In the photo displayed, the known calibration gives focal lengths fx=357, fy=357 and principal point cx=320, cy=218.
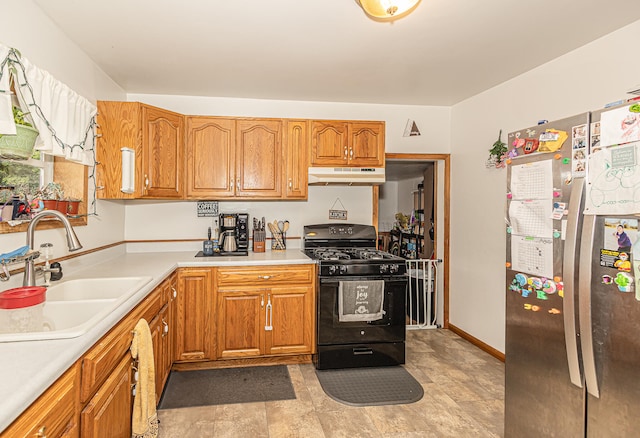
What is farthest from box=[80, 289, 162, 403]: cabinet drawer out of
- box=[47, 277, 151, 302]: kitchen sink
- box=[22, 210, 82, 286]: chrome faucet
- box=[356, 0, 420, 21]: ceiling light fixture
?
box=[356, 0, 420, 21]: ceiling light fixture

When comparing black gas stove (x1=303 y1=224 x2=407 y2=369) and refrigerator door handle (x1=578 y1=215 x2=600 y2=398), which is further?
black gas stove (x1=303 y1=224 x2=407 y2=369)

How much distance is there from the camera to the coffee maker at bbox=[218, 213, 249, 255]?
3.38 meters

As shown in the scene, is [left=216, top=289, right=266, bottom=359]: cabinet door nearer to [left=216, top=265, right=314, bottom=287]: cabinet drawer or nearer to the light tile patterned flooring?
[left=216, top=265, right=314, bottom=287]: cabinet drawer

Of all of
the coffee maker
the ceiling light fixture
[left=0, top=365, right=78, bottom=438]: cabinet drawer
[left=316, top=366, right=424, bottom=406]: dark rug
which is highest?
the ceiling light fixture

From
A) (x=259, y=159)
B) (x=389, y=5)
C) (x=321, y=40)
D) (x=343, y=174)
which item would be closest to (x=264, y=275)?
(x=259, y=159)

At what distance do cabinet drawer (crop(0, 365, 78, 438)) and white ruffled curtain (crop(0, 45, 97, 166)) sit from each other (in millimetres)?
1042

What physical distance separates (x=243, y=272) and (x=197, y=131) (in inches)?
52.6

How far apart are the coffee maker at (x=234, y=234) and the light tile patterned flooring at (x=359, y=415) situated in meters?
1.26

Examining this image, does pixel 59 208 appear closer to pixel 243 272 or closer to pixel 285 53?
pixel 243 272

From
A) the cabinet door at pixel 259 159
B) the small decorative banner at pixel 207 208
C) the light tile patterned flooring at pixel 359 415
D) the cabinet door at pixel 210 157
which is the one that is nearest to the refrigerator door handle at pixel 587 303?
the light tile patterned flooring at pixel 359 415

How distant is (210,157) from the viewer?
3.23 meters

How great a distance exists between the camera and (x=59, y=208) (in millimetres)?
2098

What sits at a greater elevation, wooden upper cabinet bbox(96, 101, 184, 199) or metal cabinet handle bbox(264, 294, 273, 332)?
wooden upper cabinet bbox(96, 101, 184, 199)

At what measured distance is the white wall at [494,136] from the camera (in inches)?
89.4
